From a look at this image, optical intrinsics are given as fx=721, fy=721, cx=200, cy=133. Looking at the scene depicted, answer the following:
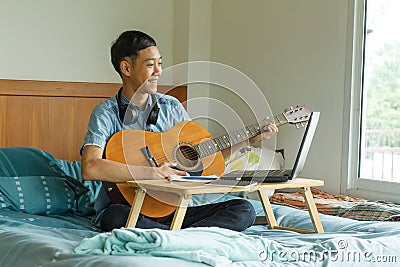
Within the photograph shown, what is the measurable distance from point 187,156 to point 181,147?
1.6 inches

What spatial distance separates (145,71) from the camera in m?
2.70

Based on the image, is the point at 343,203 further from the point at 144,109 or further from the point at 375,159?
the point at 144,109

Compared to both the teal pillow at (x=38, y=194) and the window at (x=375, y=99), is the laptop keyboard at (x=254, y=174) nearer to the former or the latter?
the teal pillow at (x=38, y=194)

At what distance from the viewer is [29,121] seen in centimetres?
360

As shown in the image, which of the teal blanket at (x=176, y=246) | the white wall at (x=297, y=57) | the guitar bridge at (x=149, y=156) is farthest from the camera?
the white wall at (x=297, y=57)

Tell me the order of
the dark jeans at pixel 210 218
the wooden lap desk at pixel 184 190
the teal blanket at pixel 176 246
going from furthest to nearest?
1. the dark jeans at pixel 210 218
2. the wooden lap desk at pixel 184 190
3. the teal blanket at pixel 176 246

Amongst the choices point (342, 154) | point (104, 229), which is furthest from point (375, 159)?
point (104, 229)

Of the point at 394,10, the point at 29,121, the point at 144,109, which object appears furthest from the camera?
the point at 29,121

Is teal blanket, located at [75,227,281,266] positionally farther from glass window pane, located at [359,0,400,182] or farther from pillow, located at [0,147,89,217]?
glass window pane, located at [359,0,400,182]

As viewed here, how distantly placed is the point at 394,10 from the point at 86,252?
2.11 m

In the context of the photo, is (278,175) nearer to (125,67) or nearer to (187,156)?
(187,156)

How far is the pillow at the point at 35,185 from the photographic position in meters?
2.83

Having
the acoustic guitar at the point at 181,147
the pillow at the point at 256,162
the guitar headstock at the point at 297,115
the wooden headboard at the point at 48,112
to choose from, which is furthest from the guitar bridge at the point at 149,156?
the wooden headboard at the point at 48,112

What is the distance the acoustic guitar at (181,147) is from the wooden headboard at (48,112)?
1.16 metres
